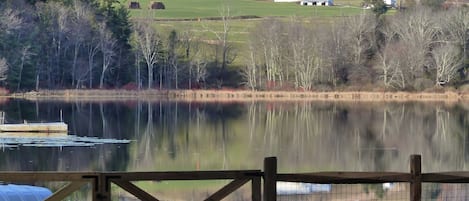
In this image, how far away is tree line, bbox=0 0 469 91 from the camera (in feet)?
240

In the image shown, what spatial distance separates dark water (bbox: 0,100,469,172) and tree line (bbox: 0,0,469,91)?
10.4 meters

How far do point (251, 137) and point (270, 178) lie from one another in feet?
99.5

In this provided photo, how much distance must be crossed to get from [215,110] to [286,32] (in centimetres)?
2821

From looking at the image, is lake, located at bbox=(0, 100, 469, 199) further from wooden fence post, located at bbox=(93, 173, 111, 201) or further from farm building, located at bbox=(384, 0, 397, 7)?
farm building, located at bbox=(384, 0, 397, 7)

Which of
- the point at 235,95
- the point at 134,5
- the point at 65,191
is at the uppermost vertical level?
the point at 134,5

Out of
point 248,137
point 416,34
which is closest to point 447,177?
point 248,137

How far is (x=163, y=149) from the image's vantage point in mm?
30719

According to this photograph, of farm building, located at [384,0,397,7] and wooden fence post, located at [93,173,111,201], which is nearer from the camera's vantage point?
wooden fence post, located at [93,173,111,201]

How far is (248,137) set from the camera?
121 feet

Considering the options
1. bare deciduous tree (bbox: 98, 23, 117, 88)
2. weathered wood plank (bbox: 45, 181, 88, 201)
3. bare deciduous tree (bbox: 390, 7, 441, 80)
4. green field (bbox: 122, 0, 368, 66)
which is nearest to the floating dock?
weathered wood plank (bbox: 45, 181, 88, 201)

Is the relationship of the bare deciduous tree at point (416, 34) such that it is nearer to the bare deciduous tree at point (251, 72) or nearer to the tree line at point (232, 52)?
the tree line at point (232, 52)

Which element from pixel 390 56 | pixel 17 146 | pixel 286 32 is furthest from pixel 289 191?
pixel 286 32

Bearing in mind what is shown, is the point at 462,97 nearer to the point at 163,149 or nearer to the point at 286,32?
the point at 286,32

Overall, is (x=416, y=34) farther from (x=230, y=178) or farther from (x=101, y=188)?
(x=101, y=188)
